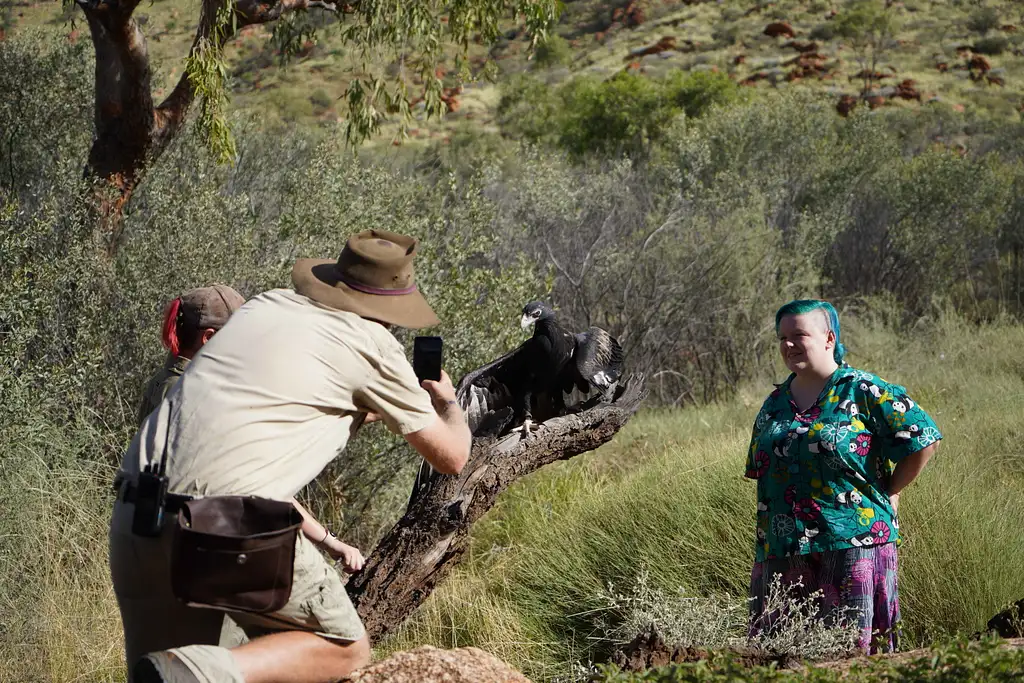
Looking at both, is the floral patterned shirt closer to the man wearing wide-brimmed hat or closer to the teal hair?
the teal hair

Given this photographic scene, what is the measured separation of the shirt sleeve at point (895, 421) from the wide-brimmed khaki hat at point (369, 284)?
167 centimetres

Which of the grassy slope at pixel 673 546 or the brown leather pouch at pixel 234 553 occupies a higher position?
the brown leather pouch at pixel 234 553

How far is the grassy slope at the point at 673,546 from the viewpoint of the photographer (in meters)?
4.66

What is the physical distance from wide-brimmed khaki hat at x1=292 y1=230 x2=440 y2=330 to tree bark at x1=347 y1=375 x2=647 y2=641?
1.37 m

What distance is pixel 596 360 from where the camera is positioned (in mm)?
5336

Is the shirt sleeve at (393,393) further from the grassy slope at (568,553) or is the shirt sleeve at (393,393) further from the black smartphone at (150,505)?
the grassy slope at (568,553)

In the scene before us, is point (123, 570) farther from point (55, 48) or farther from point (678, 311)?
point (678, 311)

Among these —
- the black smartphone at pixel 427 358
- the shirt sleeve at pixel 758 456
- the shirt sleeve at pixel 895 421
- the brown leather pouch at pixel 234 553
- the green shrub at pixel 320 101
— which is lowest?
the green shrub at pixel 320 101

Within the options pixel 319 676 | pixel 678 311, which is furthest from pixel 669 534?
pixel 678 311

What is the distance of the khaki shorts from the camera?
244cm

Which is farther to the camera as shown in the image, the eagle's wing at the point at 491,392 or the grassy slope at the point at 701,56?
the grassy slope at the point at 701,56

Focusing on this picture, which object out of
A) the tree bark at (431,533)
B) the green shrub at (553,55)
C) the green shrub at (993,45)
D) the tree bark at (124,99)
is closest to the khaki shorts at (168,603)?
the tree bark at (431,533)

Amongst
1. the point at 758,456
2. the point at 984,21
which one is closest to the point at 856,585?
the point at 758,456

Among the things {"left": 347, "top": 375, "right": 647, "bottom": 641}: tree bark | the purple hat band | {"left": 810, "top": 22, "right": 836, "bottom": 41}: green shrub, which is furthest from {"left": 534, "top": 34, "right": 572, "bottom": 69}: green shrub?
the purple hat band
